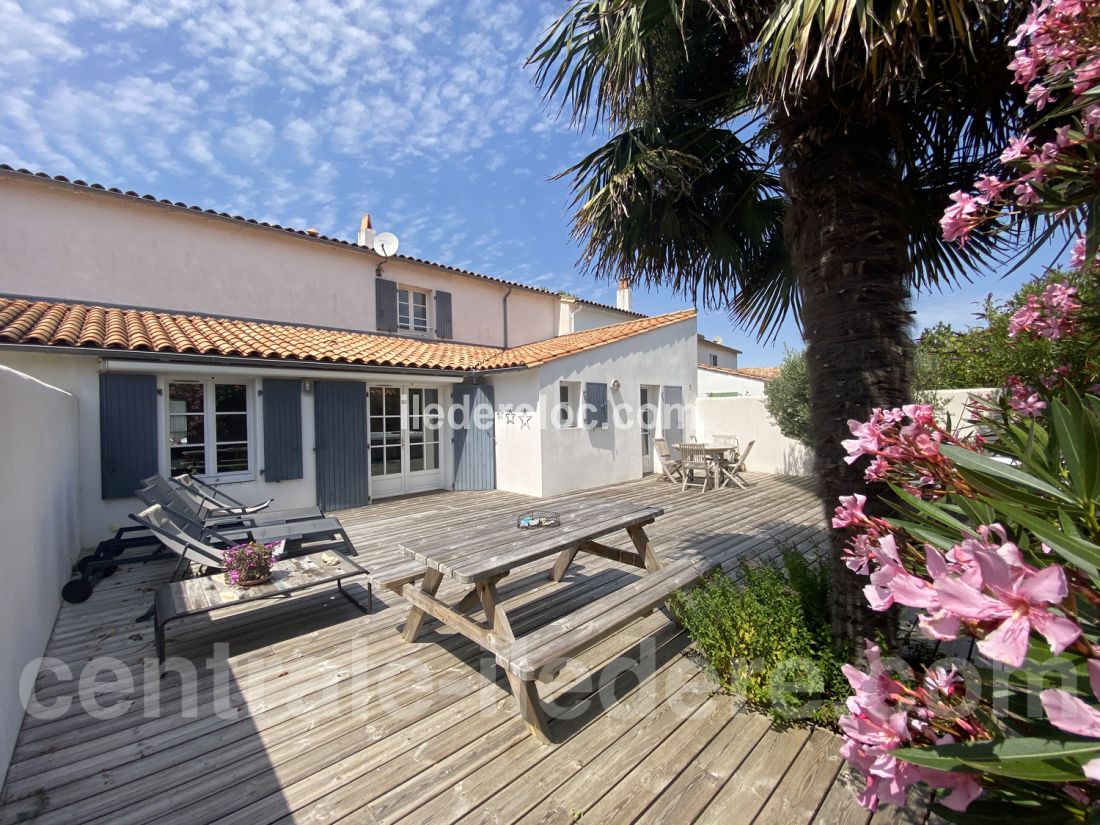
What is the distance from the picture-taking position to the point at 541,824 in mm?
2133

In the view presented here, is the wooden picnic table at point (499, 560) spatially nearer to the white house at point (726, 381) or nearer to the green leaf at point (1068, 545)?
the green leaf at point (1068, 545)

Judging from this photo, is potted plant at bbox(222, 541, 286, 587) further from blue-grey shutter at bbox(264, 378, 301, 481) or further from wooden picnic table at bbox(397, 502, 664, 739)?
blue-grey shutter at bbox(264, 378, 301, 481)

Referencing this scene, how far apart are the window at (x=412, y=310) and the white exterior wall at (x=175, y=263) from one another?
0.31 m

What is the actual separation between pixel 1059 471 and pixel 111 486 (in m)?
9.33

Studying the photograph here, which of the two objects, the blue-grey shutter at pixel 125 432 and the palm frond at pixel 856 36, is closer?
the palm frond at pixel 856 36

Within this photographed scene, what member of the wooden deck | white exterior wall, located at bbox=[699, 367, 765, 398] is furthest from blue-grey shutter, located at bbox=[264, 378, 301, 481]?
white exterior wall, located at bbox=[699, 367, 765, 398]

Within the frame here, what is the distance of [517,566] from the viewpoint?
3.39 m

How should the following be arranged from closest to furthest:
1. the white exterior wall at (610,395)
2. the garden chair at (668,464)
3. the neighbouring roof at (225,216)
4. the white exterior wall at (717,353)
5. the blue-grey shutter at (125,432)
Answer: the blue-grey shutter at (125,432) < the neighbouring roof at (225,216) < the white exterior wall at (610,395) < the garden chair at (668,464) < the white exterior wall at (717,353)

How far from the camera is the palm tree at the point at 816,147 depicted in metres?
2.31

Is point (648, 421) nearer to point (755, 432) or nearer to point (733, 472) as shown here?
point (733, 472)

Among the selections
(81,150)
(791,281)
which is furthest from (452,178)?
(791,281)

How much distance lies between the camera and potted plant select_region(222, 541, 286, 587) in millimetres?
3871

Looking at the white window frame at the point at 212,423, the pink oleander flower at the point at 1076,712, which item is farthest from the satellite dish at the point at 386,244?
the pink oleander flower at the point at 1076,712

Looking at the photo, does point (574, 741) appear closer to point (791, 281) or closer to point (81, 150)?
point (791, 281)
